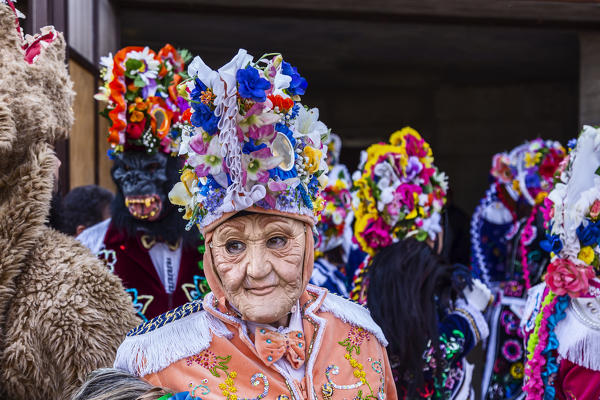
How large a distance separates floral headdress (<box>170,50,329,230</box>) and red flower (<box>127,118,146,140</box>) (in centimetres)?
159

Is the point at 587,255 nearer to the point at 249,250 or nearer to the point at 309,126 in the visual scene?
the point at 309,126

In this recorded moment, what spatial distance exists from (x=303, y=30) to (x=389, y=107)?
12.7 feet

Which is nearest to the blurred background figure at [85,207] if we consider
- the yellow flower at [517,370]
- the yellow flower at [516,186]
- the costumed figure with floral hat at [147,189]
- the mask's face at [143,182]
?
the costumed figure with floral hat at [147,189]

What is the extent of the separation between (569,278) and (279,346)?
1.49 meters

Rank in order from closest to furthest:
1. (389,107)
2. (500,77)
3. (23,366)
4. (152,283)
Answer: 1. (23,366)
2. (152,283)
3. (500,77)
4. (389,107)

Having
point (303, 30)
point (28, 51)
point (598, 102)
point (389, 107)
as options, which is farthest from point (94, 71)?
point (389, 107)

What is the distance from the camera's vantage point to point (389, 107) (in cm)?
1176

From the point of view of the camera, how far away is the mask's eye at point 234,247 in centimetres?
185

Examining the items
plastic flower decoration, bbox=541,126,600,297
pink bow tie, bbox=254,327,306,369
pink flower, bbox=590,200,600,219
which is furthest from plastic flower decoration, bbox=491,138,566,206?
pink bow tie, bbox=254,327,306,369

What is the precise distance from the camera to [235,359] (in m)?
1.84

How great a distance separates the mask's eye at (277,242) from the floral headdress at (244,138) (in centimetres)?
8

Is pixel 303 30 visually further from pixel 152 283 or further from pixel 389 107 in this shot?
pixel 152 283

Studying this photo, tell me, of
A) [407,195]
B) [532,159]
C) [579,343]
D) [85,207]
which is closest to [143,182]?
[407,195]

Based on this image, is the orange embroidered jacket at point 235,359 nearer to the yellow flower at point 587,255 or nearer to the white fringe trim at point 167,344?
the white fringe trim at point 167,344
